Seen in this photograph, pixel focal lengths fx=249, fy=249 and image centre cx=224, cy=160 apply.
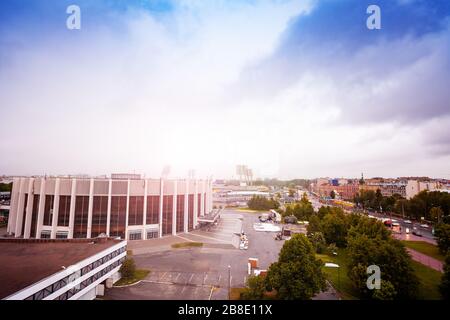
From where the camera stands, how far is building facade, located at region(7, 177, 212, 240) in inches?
1698

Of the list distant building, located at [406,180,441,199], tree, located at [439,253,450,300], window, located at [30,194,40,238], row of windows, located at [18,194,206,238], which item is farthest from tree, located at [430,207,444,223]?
window, located at [30,194,40,238]

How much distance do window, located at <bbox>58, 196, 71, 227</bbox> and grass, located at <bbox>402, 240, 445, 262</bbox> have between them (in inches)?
2152

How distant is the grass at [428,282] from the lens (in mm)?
24203

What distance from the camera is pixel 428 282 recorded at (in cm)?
2753

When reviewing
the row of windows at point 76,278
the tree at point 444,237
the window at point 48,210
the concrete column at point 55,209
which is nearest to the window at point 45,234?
the concrete column at point 55,209

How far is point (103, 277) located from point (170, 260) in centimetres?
1141

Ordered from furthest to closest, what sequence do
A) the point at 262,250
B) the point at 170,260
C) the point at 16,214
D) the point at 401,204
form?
the point at 401,204, the point at 16,214, the point at 262,250, the point at 170,260

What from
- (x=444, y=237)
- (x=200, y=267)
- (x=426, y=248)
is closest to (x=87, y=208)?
(x=200, y=267)

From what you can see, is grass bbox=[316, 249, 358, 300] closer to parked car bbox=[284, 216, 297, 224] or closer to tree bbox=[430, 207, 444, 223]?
parked car bbox=[284, 216, 297, 224]

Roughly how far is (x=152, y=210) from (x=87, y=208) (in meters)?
11.0

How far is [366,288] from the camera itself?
22531mm

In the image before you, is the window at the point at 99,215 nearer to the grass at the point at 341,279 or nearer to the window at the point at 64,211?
the window at the point at 64,211
